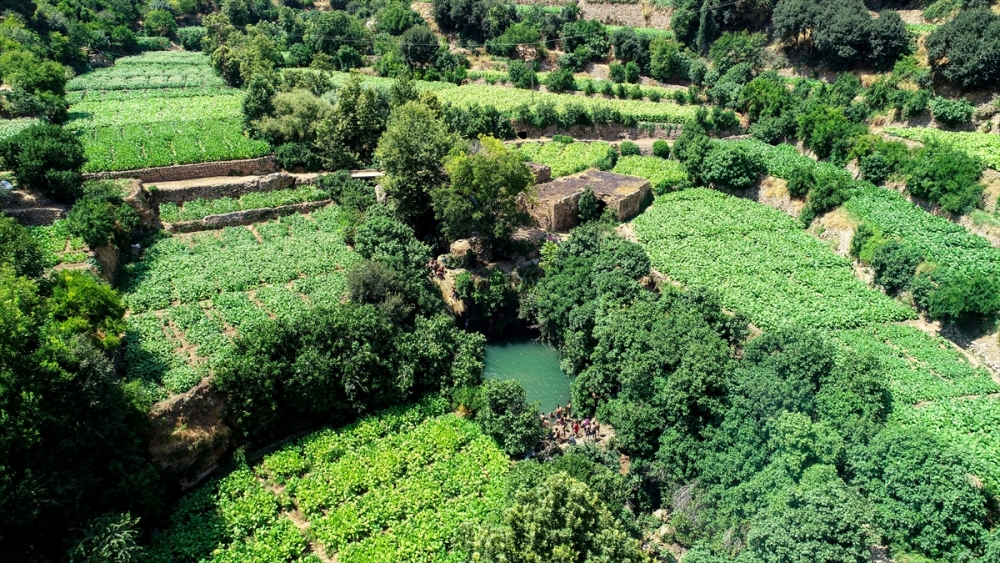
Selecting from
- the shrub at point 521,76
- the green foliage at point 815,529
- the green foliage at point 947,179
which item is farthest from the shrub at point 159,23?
the green foliage at point 815,529

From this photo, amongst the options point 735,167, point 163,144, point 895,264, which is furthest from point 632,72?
point 163,144

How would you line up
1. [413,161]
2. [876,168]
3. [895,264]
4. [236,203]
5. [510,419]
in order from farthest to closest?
1. [236,203]
2. [876,168]
3. [413,161]
4. [895,264]
5. [510,419]

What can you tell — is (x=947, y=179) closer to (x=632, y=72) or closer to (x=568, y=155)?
(x=568, y=155)

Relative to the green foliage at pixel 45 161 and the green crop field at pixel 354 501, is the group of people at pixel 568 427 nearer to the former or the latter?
the green crop field at pixel 354 501

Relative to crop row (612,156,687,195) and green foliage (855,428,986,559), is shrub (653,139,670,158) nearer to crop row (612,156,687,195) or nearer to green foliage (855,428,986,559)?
crop row (612,156,687,195)

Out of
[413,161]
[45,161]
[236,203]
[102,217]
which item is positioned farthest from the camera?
[236,203]

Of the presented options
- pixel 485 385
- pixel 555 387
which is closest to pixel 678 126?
pixel 555 387

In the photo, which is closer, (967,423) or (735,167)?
(967,423)
